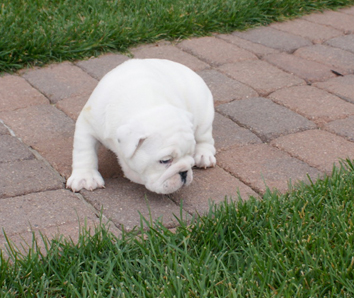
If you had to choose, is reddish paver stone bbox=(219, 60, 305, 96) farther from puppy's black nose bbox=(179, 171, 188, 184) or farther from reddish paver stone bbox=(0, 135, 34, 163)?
reddish paver stone bbox=(0, 135, 34, 163)

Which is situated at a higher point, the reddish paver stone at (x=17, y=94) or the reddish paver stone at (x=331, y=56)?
the reddish paver stone at (x=331, y=56)

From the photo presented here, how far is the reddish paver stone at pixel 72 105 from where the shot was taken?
149 inches

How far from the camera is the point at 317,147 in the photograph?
3385 millimetres

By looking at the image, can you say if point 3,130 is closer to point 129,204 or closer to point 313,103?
point 129,204

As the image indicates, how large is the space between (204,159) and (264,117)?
0.75m

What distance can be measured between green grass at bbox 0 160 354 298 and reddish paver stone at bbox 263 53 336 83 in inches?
74.1

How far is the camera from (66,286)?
2.18m

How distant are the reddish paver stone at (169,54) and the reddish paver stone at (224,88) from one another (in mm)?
160

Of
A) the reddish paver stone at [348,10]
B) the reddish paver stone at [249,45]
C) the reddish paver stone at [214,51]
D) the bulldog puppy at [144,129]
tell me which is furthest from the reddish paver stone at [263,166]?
the reddish paver stone at [348,10]

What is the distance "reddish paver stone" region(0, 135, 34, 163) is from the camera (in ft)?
10.6

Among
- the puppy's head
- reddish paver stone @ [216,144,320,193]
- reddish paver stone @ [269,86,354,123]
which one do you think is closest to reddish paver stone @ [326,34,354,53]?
reddish paver stone @ [269,86,354,123]

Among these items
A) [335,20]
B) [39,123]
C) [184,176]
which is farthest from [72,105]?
[335,20]

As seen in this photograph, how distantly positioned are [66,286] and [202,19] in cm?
342

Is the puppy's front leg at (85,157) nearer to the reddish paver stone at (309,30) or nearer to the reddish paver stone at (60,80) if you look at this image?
the reddish paver stone at (60,80)
